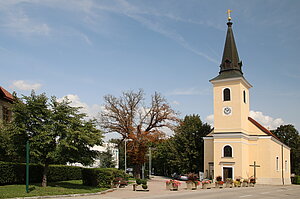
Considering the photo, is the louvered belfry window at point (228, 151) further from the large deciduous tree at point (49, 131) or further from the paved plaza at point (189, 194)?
the large deciduous tree at point (49, 131)

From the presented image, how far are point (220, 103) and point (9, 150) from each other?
2898 centimetres

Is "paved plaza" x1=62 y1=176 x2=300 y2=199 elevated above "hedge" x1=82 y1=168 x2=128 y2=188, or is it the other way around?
"hedge" x1=82 y1=168 x2=128 y2=188

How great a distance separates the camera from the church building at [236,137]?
41.6 meters

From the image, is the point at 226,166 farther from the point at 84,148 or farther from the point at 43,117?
the point at 43,117

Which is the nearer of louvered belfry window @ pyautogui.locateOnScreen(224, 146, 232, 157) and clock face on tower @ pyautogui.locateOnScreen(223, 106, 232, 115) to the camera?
louvered belfry window @ pyautogui.locateOnScreen(224, 146, 232, 157)

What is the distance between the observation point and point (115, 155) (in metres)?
52.7

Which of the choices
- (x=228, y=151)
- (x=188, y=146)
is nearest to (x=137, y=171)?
(x=228, y=151)

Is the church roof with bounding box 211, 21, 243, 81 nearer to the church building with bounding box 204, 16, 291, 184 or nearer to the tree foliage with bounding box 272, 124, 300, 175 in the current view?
the church building with bounding box 204, 16, 291, 184

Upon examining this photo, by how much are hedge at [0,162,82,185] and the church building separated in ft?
63.1

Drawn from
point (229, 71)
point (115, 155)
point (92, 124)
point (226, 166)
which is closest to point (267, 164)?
point (226, 166)

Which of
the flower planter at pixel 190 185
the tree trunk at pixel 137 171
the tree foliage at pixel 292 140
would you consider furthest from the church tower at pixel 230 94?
the tree foliage at pixel 292 140

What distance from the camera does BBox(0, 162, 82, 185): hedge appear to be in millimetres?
22234

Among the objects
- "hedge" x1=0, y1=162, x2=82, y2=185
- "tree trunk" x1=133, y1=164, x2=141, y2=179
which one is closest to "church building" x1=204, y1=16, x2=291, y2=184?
"tree trunk" x1=133, y1=164, x2=141, y2=179

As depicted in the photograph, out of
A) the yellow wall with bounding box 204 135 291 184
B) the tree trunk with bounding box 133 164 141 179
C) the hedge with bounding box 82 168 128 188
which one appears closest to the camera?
the hedge with bounding box 82 168 128 188
